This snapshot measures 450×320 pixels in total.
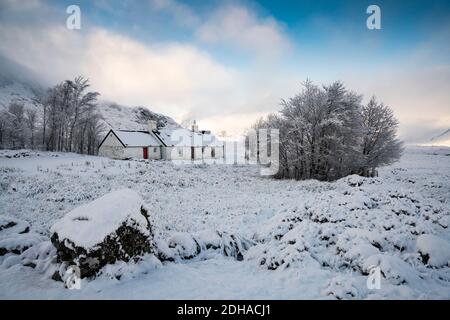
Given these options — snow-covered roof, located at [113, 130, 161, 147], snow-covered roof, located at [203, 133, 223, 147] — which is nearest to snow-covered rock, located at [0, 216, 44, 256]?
snow-covered roof, located at [113, 130, 161, 147]

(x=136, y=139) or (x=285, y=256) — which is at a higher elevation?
(x=136, y=139)

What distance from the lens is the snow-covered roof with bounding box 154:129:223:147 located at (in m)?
46.7

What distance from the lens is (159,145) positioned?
4556 cm

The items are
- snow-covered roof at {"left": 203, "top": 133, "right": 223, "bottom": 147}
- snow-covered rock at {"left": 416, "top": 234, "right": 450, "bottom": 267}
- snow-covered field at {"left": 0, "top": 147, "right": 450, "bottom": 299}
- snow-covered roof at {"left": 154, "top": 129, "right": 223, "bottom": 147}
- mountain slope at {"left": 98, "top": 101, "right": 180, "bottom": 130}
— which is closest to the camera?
snow-covered field at {"left": 0, "top": 147, "right": 450, "bottom": 299}

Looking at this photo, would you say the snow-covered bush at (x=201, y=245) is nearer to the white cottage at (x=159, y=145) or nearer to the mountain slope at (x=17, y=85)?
the white cottage at (x=159, y=145)

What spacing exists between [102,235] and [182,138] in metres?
43.4

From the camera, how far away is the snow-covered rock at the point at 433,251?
591 centimetres

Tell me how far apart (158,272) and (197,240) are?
6.67 ft

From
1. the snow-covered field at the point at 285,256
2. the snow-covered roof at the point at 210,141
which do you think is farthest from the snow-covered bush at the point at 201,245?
the snow-covered roof at the point at 210,141

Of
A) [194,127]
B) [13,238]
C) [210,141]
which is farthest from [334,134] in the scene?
[194,127]

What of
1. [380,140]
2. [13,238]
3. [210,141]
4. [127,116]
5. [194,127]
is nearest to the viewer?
[13,238]

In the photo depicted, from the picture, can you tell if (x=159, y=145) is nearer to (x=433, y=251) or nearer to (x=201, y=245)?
(x=201, y=245)

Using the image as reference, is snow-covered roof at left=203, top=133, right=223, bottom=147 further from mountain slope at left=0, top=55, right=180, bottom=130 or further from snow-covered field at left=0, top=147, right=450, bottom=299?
mountain slope at left=0, top=55, right=180, bottom=130

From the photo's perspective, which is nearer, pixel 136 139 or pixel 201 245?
pixel 201 245
